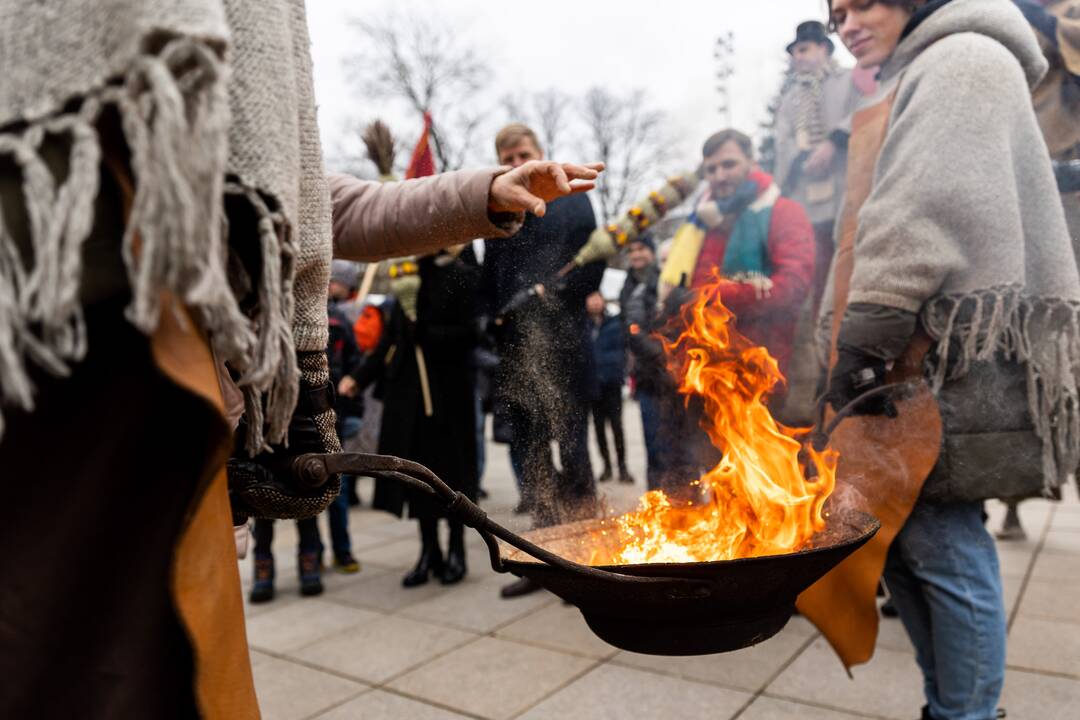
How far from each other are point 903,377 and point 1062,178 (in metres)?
1.02

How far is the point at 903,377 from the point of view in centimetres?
213

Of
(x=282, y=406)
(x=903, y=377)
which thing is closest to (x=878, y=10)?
(x=903, y=377)

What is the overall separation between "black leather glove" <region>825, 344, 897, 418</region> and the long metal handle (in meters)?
0.97

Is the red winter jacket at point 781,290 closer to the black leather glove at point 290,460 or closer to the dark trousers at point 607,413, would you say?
the black leather glove at point 290,460

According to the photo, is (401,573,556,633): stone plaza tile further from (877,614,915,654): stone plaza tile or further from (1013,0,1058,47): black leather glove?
(1013,0,1058,47): black leather glove

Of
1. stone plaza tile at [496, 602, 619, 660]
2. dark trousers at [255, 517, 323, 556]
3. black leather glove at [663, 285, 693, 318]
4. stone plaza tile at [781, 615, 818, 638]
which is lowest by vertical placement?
stone plaza tile at [781, 615, 818, 638]

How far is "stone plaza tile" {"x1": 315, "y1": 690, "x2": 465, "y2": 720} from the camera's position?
2.70m

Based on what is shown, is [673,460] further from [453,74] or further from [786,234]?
[453,74]

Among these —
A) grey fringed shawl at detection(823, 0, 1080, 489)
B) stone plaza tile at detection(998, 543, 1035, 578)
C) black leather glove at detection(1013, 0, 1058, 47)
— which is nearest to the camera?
grey fringed shawl at detection(823, 0, 1080, 489)

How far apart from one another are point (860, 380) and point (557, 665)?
165 centimetres

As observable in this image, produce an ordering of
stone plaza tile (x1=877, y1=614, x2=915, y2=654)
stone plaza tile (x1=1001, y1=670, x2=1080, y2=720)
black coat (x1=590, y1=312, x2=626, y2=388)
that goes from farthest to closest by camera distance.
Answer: black coat (x1=590, y1=312, x2=626, y2=388) < stone plaza tile (x1=877, y1=614, x2=915, y2=654) < stone plaza tile (x1=1001, y1=670, x2=1080, y2=720)

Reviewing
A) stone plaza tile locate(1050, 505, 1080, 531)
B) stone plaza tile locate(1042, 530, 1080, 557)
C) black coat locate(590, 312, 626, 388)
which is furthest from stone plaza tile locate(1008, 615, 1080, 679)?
black coat locate(590, 312, 626, 388)

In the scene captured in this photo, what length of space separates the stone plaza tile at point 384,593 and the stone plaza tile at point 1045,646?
2506 millimetres

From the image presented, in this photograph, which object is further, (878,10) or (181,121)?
(878,10)
